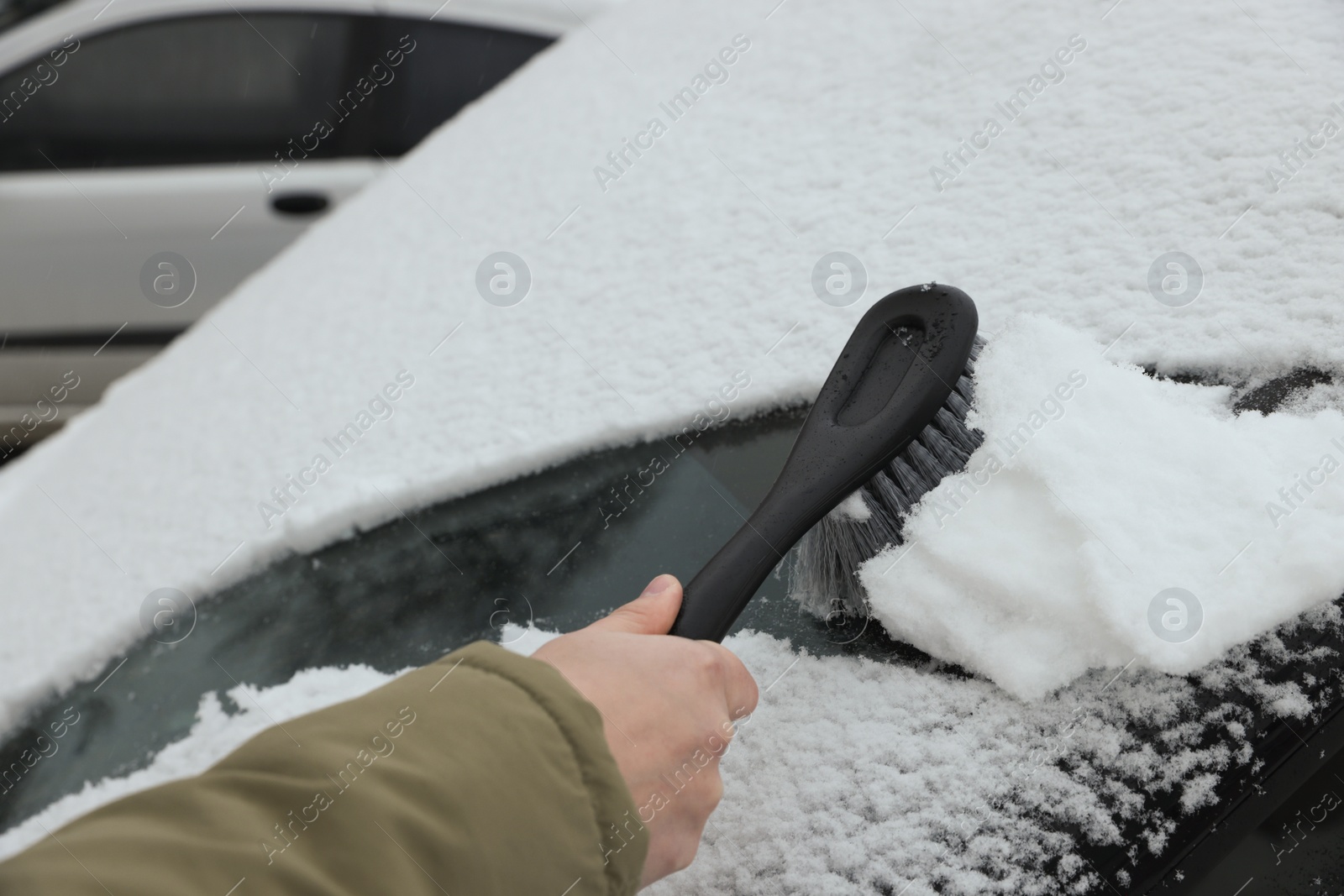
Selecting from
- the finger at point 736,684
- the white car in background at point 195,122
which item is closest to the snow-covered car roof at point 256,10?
the white car in background at point 195,122

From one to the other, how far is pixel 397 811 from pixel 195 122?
3.05 meters

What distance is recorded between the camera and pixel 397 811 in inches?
24.2

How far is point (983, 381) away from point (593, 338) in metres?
0.52

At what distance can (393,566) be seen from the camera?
46.7 inches

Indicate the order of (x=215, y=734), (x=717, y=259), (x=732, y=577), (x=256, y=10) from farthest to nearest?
(x=256, y=10), (x=717, y=259), (x=215, y=734), (x=732, y=577)

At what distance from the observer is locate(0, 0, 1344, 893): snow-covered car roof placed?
0.80 m

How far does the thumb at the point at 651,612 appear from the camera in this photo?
85 cm

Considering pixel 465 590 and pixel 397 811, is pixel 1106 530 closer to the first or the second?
pixel 397 811

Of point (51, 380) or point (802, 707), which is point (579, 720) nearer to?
point (802, 707)

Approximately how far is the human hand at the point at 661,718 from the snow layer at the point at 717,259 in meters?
0.29

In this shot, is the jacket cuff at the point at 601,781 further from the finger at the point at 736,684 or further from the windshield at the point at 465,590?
the windshield at the point at 465,590

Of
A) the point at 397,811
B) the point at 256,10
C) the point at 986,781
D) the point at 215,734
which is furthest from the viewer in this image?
the point at 256,10

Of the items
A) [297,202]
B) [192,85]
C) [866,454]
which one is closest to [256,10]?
[192,85]

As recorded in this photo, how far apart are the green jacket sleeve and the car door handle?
2.76 meters
